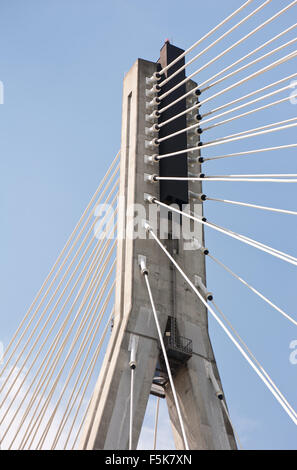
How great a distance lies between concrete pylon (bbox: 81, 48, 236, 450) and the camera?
14.5m

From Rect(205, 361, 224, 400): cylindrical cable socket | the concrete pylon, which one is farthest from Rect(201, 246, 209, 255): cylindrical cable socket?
Rect(205, 361, 224, 400): cylindrical cable socket

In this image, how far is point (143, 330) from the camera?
15789 mm

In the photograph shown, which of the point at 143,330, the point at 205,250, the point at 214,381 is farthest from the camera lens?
the point at 205,250

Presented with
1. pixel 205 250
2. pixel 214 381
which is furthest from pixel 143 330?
pixel 205 250

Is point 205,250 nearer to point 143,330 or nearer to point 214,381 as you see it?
point 143,330

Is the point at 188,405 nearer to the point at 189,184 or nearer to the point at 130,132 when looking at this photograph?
the point at 189,184

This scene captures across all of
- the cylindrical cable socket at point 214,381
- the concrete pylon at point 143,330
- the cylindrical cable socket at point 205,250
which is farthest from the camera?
the cylindrical cable socket at point 205,250

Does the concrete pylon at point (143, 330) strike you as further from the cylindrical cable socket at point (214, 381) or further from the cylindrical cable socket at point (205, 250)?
the cylindrical cable socket at point (205, 250)

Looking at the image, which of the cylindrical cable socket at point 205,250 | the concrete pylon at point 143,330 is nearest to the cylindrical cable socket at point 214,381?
→ the concrete pylon at point 143,330

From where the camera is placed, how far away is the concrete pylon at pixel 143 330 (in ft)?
47.7

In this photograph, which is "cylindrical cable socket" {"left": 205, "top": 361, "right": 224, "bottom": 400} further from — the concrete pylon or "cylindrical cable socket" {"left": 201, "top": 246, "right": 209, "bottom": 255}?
"cylindrical cable socket" {"left": 201, "top": 246, "right": 209, "bottom": 255}

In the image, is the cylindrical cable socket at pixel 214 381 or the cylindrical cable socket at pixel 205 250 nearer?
the cylindrical cable socket at pixel 214 381
